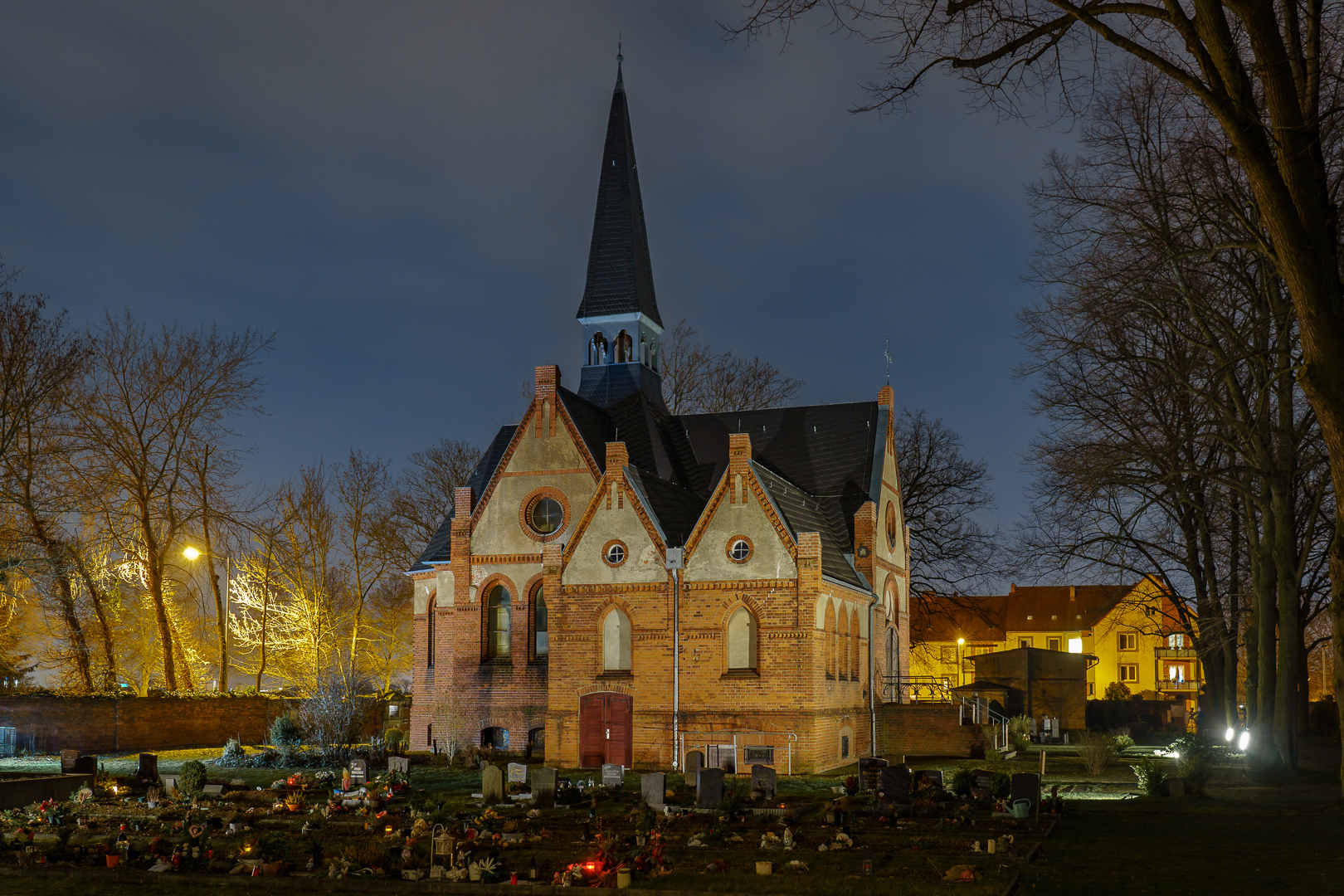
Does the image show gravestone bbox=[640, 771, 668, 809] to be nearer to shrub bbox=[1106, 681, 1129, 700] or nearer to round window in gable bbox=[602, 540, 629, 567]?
round window in gable bbox=[602, 540, 629, 567]

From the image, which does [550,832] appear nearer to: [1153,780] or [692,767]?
[692,767]

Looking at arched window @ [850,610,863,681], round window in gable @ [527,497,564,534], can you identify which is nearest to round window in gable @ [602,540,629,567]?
round window in gable @ [527,497,564,534]

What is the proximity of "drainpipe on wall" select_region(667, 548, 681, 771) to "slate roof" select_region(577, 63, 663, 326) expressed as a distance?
13461 millimetres

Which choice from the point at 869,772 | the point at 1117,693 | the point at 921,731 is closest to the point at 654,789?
the point at 869,772

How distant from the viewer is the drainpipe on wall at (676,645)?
3042 centimetres

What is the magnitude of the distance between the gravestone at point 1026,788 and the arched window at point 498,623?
773 inches

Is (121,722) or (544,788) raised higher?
(544,788)

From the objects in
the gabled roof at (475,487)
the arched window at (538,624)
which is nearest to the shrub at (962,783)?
the arched window at (538,624)

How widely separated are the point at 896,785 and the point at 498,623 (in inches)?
744

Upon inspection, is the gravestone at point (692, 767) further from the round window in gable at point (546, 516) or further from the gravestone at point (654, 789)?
the round window in gable at point (546, 516)

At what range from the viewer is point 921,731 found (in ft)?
116

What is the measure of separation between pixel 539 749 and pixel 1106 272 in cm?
2069

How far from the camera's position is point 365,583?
58.4 meters

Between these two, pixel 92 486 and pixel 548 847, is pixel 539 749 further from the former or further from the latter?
pixel 92 486
